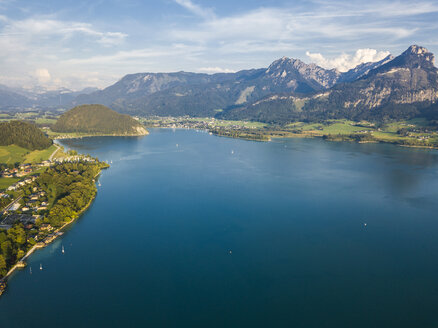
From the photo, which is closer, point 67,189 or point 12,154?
point 67,189

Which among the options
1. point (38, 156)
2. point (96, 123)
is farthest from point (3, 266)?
point (96, 123)

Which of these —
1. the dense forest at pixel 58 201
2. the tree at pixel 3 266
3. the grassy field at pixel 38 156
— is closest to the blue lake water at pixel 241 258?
the tree at pixel 3 266

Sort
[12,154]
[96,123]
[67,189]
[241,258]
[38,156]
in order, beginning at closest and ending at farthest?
[241,258] → [67,189] → [12,154] → [38,156] → [96,123]

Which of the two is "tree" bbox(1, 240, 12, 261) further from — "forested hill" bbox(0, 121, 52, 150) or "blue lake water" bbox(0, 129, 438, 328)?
"forested hill" bbox(0, 121, 52, 150)

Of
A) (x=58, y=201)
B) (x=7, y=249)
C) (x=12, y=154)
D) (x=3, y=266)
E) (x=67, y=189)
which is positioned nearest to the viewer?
(x=3, y=266)

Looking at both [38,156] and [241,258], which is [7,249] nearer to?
[241,258]

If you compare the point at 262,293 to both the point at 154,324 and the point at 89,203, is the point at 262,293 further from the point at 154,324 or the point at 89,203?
the point at 89,203
